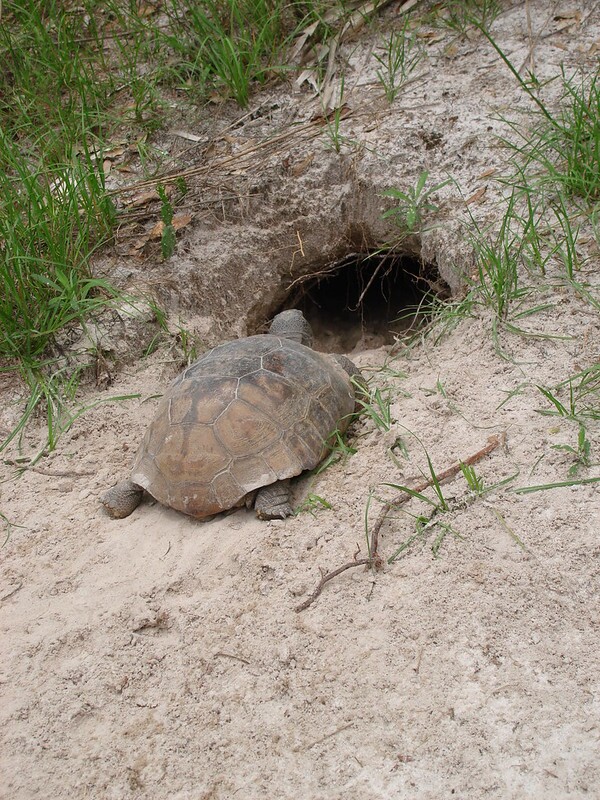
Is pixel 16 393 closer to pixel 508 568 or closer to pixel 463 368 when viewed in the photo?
pixel 463 368

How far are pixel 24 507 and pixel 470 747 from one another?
2234 millimetres

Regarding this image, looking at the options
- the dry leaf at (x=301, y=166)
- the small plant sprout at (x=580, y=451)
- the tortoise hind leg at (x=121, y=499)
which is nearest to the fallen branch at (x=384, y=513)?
the small plant sprout at (x=580, y=451)

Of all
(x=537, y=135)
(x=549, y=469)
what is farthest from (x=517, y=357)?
(x=537, y=135)

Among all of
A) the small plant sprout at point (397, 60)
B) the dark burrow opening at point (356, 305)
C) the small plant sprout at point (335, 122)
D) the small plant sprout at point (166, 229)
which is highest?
the small plant sprout at point (397, 60)

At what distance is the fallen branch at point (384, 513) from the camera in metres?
2.47

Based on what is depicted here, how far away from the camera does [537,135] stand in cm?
378

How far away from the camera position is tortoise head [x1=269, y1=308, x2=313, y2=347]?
13.1 feet

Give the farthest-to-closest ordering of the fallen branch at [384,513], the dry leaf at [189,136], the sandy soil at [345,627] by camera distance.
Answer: the dry leaf at [189,136]
the fallen branch at [384,513]
the sandy soil at [345,627]

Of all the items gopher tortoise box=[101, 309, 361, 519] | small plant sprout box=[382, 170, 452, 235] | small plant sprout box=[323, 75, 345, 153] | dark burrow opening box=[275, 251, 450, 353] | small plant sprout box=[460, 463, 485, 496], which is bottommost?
dark burrow opening box=[275, 251, 450, 353]

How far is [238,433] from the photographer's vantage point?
3033 mm

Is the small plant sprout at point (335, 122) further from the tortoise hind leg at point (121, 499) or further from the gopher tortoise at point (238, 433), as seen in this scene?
the tortoise hind leg at point (121, 499)

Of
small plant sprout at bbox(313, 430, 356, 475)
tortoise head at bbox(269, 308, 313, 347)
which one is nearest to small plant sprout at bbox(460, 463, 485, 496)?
small plant sprout at bbox(313, 430, 356, 475)

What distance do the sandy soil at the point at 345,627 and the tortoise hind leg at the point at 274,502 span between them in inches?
2.1

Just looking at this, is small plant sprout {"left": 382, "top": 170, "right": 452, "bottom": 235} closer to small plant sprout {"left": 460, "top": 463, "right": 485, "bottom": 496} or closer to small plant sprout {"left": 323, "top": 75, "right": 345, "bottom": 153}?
small plant sprout {"left": 323, "top": 75, "right": 345, "bottom": 153}
